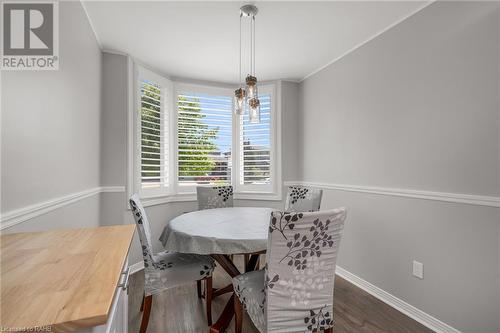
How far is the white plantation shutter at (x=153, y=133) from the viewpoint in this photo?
3.21 metres

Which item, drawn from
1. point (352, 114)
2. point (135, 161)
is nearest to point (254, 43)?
point (352, 114)

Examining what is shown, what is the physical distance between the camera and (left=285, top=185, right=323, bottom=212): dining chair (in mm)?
2588

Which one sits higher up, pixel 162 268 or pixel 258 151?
pixel 258 151

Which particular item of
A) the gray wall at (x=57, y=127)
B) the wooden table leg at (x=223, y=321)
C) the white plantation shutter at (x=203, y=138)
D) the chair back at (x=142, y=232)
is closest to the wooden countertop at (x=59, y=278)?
the gray wall at (x=57, y=127)

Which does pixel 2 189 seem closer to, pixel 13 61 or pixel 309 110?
pixel 13 61

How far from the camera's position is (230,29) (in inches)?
94.7

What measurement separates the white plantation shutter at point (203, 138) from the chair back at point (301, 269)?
2.63 m

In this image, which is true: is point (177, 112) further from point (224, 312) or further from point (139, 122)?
point (224, 312)

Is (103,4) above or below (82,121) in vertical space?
above

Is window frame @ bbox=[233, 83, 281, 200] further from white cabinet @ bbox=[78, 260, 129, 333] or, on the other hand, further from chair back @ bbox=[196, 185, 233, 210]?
white cabinet @ bbox=[78, 260, 129, 333]

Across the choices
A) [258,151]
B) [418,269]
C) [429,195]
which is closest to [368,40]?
[429,195]

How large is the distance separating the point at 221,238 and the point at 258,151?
94.0 inches

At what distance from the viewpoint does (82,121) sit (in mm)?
2154

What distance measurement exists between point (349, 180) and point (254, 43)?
5.94 ft
